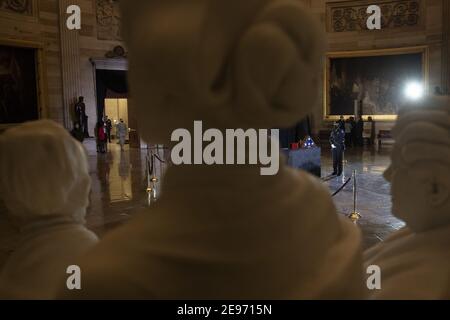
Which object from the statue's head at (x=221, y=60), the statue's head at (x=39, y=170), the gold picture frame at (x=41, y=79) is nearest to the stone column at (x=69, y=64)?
the gold picture frame at (x=41, y=79)

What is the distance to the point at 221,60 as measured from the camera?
890 mm

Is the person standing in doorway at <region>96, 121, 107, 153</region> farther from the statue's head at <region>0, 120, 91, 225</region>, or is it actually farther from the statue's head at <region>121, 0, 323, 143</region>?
the statue's head at <region>121, 0, 323, 143</region>

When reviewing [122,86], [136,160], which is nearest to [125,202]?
[136,160]

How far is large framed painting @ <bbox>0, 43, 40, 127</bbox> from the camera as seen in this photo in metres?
15.2

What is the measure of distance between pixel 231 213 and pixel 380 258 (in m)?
0.67

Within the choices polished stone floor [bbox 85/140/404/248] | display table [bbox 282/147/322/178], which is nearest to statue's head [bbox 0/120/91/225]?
polished stone floor [bbox 85/140/404/248]

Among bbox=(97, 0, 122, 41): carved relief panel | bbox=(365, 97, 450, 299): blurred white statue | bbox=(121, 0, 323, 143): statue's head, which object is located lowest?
bbox=(365, 97, 450, 299): blurred white statue

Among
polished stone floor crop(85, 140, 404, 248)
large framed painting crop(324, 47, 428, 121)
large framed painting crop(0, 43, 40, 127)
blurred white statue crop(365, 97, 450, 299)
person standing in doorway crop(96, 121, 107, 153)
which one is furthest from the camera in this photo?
large framed painting crop(324, 47, 428, 121)

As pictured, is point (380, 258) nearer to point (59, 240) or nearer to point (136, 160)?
point (59, 240)

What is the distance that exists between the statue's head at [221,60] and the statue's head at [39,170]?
488 millimetres

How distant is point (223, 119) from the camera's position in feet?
3.01

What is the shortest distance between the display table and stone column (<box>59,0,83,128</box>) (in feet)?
32.7

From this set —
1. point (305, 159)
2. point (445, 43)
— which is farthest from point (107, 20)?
point (445, 43)
